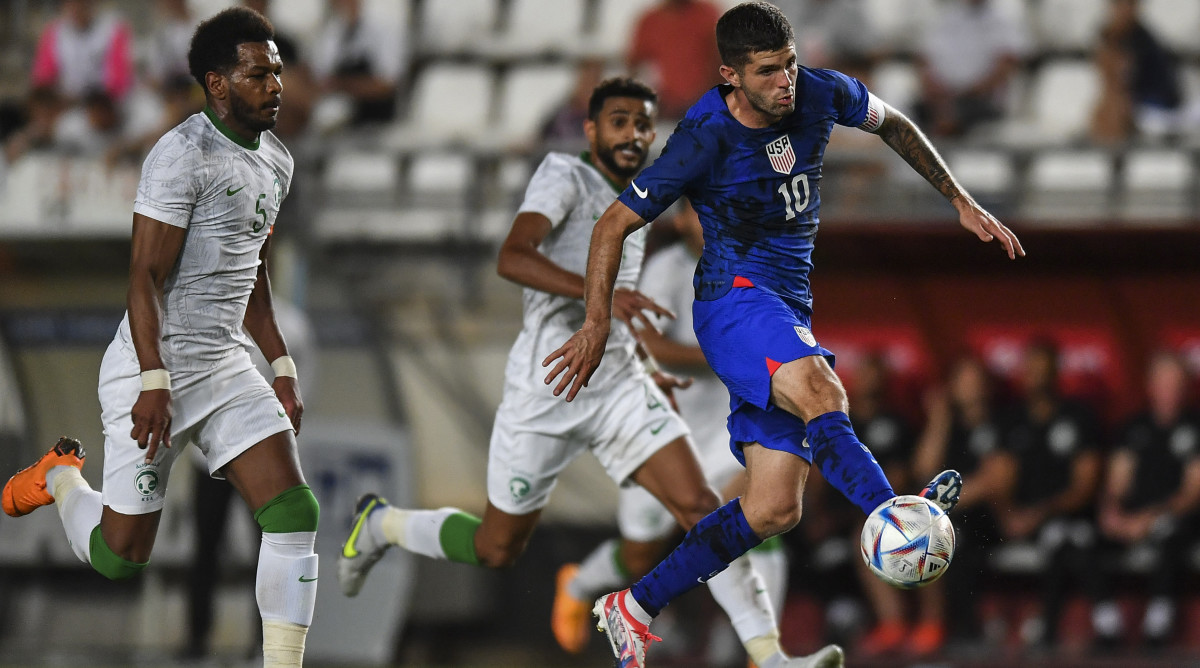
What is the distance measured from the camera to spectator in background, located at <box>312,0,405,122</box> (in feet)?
37.3

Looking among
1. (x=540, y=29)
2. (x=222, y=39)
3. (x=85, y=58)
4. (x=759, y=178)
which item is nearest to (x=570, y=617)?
(x=759, y=178)

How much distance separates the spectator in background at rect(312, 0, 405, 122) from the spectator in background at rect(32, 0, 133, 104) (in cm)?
168

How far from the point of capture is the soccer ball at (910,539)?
449 centimetres

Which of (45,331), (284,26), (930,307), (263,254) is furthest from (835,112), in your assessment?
(284,26)

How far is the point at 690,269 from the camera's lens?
7.50m

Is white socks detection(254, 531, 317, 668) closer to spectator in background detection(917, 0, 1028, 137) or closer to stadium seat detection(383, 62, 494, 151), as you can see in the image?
spectator in background detection(917, 0, 1028, 137)

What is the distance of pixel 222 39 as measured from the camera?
16.6ft

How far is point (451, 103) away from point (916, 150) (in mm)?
7300

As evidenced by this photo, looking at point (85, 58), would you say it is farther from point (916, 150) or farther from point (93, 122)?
point (916, 150)

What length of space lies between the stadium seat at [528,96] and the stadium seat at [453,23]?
23.9 inches

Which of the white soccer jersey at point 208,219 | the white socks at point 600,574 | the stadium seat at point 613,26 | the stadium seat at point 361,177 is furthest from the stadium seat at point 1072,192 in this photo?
the white soccer jersey at point 208,219

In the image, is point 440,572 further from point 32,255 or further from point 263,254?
point 263,254

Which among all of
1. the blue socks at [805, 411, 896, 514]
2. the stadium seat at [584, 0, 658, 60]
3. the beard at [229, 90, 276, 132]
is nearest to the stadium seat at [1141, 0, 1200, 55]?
the stadium seat at [584, 0, 658, 60]

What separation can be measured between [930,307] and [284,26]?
599cm
